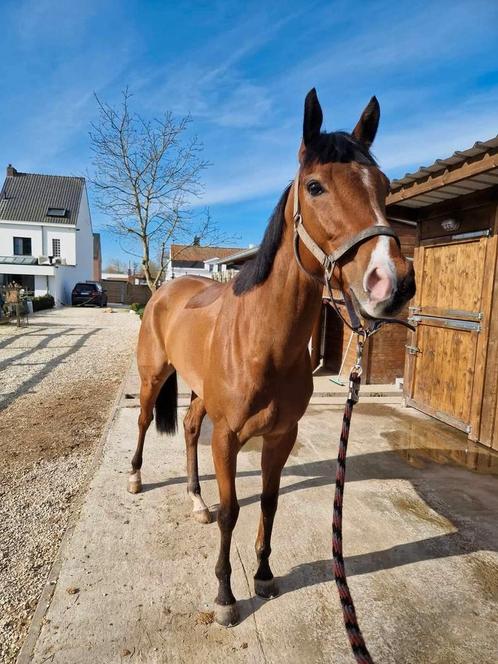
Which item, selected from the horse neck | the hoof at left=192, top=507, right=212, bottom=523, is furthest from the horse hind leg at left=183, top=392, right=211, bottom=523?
the horse neck

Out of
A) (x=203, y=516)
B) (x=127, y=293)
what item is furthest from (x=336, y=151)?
(x=127, y=293)

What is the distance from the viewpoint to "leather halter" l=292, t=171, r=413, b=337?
1.17 meters

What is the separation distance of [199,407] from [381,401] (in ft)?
11.2

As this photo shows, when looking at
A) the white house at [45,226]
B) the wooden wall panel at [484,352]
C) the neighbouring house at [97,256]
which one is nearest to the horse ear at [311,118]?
the wooden wall panel at [484,352]

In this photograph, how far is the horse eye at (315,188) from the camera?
1.32 metres

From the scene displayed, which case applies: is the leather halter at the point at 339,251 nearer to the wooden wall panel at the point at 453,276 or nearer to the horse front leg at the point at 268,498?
the horse front leg at the point at 268,498

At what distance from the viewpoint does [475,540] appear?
246cm

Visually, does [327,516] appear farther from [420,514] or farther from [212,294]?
[212,294]

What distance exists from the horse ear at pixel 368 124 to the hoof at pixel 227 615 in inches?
84.4

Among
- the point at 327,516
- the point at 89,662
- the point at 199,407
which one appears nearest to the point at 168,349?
the point at 199,407

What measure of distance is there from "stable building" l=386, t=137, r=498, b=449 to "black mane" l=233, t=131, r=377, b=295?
2.43m

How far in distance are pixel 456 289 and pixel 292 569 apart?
11.8 ft

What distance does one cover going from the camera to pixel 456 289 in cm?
445

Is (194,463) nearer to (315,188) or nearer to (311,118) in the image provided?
(315,188)
